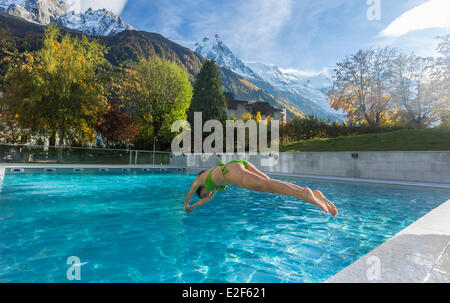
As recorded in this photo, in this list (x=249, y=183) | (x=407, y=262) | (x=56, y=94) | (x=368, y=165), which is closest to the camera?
(x=407, y=262)

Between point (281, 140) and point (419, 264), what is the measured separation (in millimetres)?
24460

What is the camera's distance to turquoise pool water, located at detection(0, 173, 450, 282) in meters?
3.24

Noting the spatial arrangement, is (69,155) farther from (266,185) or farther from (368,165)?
(368,165)

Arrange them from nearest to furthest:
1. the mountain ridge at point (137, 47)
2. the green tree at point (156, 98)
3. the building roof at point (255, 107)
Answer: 1. the green tree at point (156, 98)
2. the building roof at point (255, 107)
3. the mountain ridge at point (137, 47)

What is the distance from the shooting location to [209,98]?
3056 centimetres

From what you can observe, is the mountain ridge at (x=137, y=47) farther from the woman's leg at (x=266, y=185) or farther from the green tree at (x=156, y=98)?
the woman's leg at (x=266, y=185)

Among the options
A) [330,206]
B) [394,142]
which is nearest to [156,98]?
[394,142]

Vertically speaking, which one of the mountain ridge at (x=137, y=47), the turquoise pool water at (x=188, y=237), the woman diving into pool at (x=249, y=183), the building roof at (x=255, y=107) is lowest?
the turquoise pool water at (x=188, y=237)

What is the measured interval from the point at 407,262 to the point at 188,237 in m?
3.43

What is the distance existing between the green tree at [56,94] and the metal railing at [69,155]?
5.68 m

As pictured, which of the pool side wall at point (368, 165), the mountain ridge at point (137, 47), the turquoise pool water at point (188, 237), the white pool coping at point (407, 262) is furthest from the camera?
the mountain ridge at point (137, 47)

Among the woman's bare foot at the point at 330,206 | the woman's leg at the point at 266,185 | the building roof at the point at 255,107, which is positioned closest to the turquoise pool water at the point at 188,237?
the woman's bare foot at the point at 330,206

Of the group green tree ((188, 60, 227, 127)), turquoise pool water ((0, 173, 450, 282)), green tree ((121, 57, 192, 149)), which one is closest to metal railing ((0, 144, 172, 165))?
green tree ((121, 57, 192, 149))

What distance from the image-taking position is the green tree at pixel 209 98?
99.5ft
